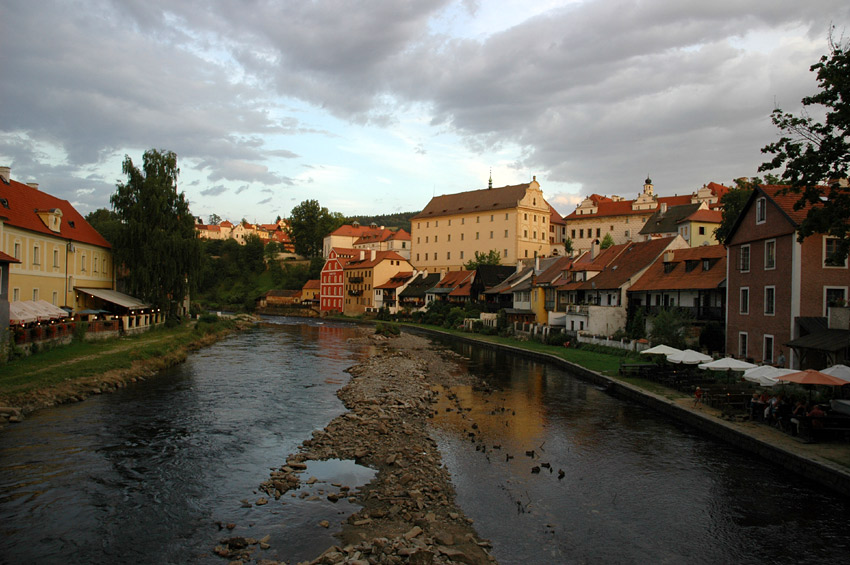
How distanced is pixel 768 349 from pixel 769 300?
215 cm

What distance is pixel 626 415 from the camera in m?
20.5

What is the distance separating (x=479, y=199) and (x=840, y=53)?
79.2 metres

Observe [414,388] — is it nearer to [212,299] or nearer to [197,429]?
[197,429]

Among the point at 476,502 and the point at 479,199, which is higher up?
the point at 479,199

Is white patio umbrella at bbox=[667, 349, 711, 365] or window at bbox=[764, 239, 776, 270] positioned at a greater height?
window at bbox=[764, 239, 776, 270]

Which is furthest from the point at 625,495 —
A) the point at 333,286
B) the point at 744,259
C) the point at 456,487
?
the point at 333,286

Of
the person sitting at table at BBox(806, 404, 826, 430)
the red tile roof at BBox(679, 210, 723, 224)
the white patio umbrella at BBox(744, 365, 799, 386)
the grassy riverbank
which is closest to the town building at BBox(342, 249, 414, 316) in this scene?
the red tile roof at BBox(679, 210, 723, 224)

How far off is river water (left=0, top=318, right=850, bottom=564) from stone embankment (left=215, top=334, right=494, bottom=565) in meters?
0.42

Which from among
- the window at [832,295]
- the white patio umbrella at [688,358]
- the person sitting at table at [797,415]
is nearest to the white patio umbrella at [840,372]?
the person sitting at table at [797,415]

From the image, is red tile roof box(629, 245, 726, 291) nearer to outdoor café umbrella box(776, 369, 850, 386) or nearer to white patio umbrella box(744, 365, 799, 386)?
white patio umbrella box(744, 365, 799, 386)

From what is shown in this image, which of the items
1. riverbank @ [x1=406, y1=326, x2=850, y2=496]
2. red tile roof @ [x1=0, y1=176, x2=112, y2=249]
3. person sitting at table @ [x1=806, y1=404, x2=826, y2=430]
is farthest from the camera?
red tile roof @ [x1=0, y1=176, x2=112, y2=249]

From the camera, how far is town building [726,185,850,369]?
2253 centimetres

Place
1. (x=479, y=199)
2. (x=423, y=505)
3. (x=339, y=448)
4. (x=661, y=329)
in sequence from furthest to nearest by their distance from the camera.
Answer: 1. (x=479, y=199)
2. (x=661, y=329)
3. (x=339, y=448)
4. (x=423, y=505)

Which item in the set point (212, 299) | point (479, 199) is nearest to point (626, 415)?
point (479, 199)
